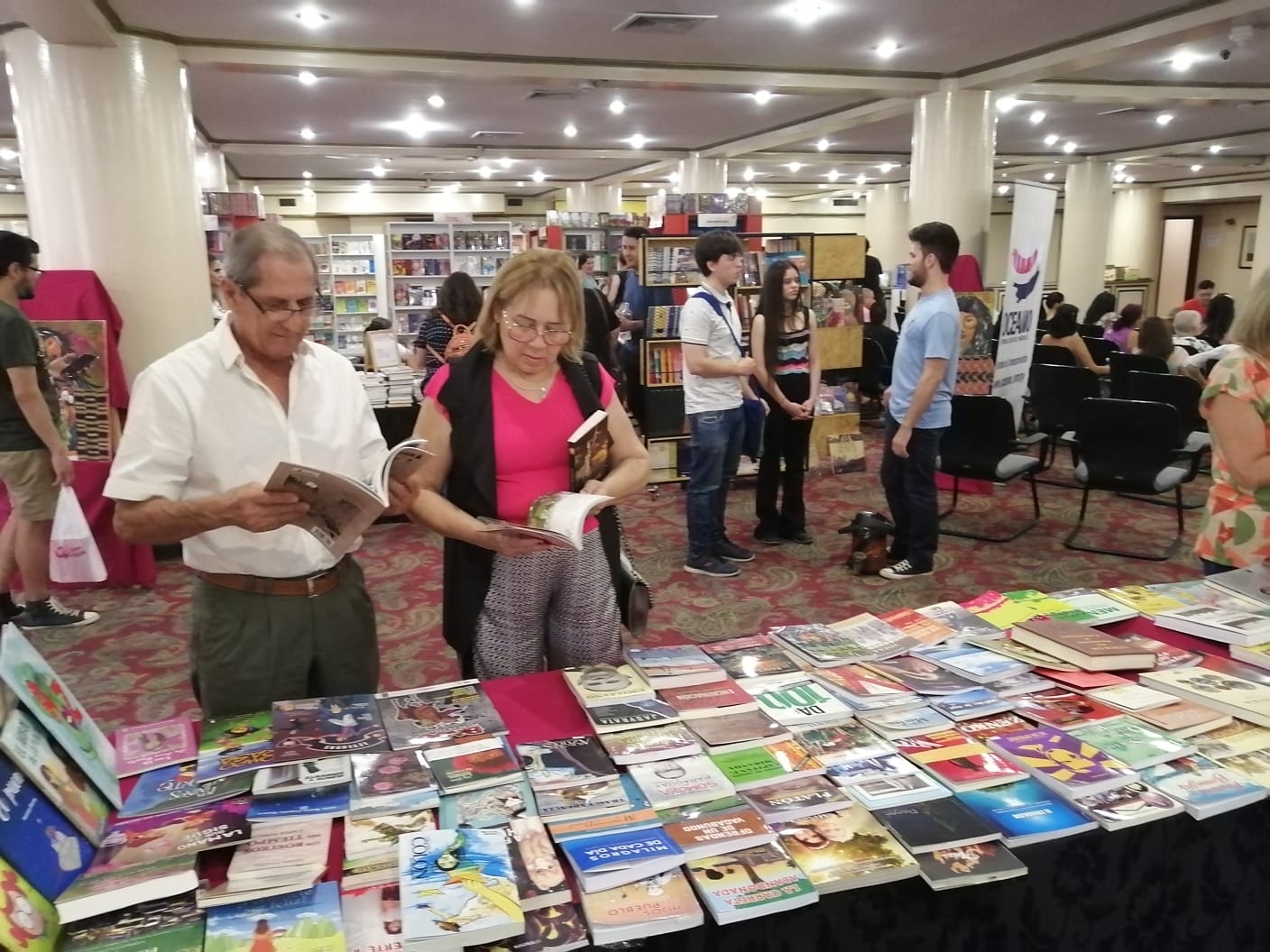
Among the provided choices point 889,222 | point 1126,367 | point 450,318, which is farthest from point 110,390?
point 889,222

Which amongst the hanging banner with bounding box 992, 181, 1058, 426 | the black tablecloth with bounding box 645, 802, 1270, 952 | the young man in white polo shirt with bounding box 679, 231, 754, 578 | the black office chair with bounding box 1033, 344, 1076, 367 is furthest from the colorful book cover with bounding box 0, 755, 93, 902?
the black office chair with bounding box 1033, 344, 1076, 367

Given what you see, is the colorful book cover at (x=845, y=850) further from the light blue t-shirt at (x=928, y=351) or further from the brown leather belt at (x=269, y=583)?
the light blue t-shirt at (x=928, y=351)

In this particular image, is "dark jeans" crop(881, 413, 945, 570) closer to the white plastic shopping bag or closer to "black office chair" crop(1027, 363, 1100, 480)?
"black office chair" crop(1027, 363, 1100, 480)

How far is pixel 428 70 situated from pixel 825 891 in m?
6.05

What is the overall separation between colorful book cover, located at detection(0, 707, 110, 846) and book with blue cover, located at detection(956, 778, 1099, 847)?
1246 millimetres

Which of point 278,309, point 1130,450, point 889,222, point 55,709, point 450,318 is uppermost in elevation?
point 889,222

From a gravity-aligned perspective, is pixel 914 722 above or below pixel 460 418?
below

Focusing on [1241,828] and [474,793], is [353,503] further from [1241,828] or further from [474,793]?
[1241,828]

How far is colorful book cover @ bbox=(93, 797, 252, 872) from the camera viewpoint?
3.96 ft

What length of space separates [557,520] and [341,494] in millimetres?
433

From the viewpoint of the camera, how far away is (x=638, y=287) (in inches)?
264

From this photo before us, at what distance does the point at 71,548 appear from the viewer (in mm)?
4227

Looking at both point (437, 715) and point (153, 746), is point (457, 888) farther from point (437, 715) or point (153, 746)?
point (153, 746)

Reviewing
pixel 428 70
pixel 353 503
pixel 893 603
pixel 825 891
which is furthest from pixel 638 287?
pixel 825 891
